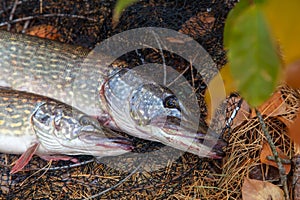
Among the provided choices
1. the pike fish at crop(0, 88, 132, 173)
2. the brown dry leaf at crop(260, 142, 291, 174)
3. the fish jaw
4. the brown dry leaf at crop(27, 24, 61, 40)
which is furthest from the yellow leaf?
the brown dry leaf at crop(27, 24, 61, 40)

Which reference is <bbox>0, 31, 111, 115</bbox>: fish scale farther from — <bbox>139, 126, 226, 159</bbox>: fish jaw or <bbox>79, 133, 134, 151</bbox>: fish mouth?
<bbox>139, 126, 226, 159</bbox>: fish jaw

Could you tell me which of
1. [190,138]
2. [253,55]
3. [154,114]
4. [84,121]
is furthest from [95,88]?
[253,55]

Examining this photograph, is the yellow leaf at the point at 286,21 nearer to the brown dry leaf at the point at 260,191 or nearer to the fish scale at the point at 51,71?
the brown dry leaf at the point at 260,191

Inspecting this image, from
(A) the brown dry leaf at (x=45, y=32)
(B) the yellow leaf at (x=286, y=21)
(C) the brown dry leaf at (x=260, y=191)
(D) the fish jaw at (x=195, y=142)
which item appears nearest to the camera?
(B) the yellow leaf at (x=286, y=21)

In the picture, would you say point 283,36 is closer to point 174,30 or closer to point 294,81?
point 294,81

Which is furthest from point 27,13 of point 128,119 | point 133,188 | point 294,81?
point 294,81

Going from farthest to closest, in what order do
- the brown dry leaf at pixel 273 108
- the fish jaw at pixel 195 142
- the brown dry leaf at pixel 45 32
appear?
1. the brown dry leaf at pixel 45 32
2. the brown dry leaf at pixel 273 108
3. the fish jaw at pixel 195 142

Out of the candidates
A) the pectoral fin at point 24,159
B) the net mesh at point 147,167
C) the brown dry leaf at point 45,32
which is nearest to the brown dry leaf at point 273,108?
the net mesh at point 147,167

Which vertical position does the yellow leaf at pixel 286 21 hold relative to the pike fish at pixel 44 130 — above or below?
above

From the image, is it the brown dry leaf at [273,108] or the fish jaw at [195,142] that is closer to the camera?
the fish jaw at [195,142]
